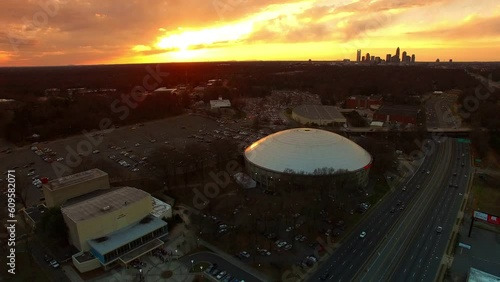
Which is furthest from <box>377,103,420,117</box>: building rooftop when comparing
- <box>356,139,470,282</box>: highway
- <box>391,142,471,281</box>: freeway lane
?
<box>391,142,471,281</box>: freeway lane

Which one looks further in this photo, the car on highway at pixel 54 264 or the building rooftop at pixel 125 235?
the building rooftop at pixel 125 235

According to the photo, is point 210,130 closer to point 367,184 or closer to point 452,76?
point 367,184

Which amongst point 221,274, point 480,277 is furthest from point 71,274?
point 480,277

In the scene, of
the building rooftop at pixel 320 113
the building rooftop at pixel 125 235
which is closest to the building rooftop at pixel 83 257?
the building rooftop at pixel 125 235

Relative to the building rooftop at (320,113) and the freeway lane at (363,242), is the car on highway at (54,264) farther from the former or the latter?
the building rooftop at (320,113)

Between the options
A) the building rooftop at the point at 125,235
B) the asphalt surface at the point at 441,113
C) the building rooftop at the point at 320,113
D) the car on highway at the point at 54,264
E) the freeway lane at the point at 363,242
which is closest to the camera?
the freeway lane at the point at 363,242

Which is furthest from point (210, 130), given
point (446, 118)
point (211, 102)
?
point (446, 118)
